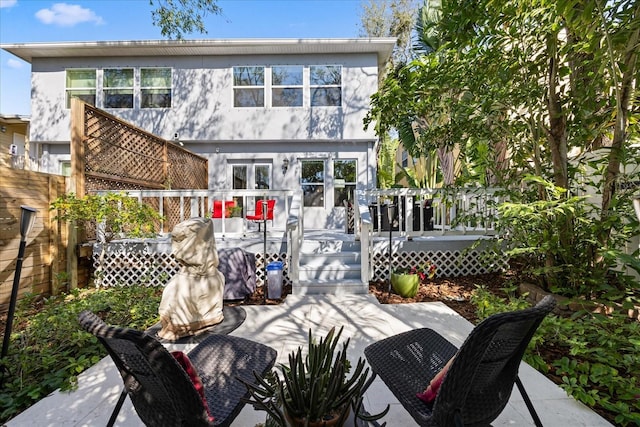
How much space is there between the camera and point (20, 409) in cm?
236

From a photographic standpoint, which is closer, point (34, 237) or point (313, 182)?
point (34, 237)

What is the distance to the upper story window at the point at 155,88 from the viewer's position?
9.93 meters

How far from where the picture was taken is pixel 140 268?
19.1 ft

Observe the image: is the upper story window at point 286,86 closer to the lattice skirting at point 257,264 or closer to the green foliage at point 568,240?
the lattice skirting at point 257,264

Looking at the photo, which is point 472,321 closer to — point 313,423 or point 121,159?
point 313,423

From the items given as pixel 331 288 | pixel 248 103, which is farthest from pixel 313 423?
pixel 248 103

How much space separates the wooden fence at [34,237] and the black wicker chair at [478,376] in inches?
203

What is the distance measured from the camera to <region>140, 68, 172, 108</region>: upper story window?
993 cm

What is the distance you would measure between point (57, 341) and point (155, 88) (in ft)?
28.9

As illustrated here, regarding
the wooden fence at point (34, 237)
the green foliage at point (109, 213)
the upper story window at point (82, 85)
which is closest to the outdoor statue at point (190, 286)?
the green foliage at point (109, 213)

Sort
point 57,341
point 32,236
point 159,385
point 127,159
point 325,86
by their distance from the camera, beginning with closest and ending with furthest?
1. point 159,385
2. point 57,341
3. point 32,236
4. point 127,159
5. point 325,86

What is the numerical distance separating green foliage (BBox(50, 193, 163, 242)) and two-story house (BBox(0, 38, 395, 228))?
15.7 feet

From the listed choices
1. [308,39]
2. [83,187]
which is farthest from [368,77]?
[83,187]

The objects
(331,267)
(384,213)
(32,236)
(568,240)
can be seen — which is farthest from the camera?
(384,213)
